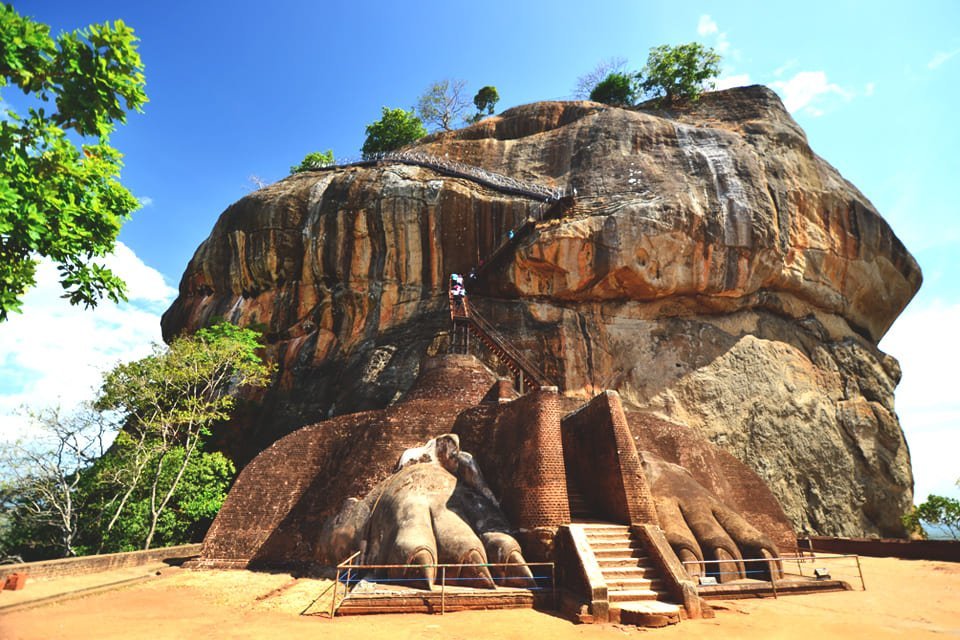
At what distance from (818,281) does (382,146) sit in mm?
29268

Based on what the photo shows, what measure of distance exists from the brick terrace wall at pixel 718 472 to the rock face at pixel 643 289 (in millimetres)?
8148

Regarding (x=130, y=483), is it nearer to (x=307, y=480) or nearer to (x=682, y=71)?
(x=307, y=480)

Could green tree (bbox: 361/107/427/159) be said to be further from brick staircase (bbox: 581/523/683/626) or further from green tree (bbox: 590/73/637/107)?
brick staircase (bbox: 581/523/683/626)

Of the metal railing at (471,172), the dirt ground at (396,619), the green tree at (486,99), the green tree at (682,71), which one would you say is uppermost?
the green tree at (486,99)

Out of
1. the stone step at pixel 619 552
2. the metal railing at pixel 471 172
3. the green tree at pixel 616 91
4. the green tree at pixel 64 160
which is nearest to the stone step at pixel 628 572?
the stone step at pixel 619 552

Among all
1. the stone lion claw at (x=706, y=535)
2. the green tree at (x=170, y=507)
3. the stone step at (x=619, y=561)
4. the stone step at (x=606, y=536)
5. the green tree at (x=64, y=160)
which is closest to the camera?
the green tree at (x=64, y=160)

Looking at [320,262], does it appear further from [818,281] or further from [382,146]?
[818,281]

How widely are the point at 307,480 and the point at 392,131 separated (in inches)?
1254

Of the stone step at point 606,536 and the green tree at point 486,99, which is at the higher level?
the green tree at point 486,99

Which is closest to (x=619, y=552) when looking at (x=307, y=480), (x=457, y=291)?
(x=307, y=480)

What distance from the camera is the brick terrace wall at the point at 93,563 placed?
9375mm

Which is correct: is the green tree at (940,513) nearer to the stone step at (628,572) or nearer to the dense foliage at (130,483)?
the stone step at (628,572)

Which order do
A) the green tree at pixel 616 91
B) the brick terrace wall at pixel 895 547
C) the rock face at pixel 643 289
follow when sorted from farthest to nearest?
the green tree at pixel 616 91 → the rock face at pixel 643 289 → the brick terrace wall at pixel 895 547

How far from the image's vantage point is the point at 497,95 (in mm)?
44156
